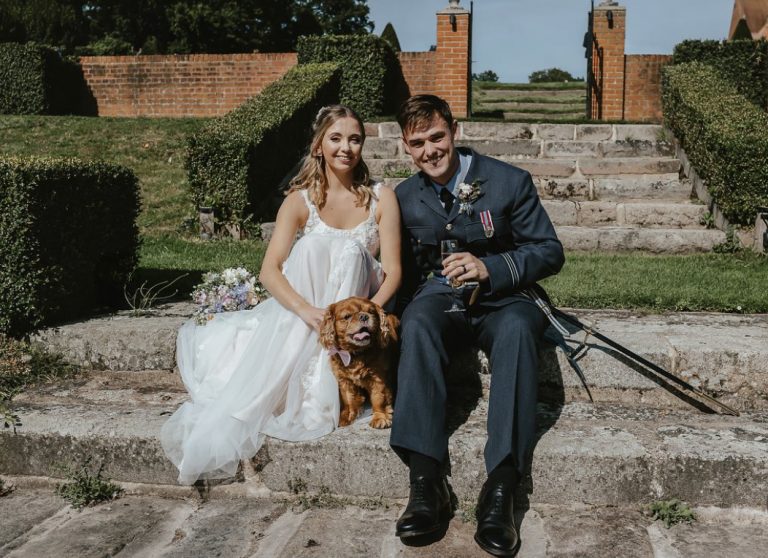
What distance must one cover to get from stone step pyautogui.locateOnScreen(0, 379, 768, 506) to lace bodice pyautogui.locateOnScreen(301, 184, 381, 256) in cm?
94

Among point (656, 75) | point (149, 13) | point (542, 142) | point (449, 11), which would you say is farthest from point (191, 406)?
point (149, 13)

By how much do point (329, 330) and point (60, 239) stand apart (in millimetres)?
2303

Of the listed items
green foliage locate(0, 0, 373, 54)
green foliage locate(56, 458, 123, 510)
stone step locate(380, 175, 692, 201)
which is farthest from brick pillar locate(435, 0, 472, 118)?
green foliage locate(0, 0, 373, 54)

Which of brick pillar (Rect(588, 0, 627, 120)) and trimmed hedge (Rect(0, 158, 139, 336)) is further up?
brick pillar (Rect(588, 0, 627, 120))

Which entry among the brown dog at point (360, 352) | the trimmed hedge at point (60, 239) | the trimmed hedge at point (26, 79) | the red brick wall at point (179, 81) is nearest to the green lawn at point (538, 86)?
the red brick wall at point (179, 81)

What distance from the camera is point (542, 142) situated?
34.7 ft

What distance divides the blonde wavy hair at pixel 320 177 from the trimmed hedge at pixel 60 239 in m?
1.62

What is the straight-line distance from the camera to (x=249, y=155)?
8.52m

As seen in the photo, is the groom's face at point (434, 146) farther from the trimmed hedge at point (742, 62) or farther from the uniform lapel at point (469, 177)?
the trimmed hedge at point (742, 62)

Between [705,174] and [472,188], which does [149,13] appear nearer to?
[705,174]

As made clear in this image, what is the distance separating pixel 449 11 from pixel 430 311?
39.4ft

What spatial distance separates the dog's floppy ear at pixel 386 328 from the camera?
321 centimetres

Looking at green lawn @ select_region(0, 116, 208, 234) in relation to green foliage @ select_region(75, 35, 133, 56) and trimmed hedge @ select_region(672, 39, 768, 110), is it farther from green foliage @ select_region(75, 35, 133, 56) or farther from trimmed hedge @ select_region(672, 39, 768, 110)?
green foliage @ select_region(75, 35, 133, 56)

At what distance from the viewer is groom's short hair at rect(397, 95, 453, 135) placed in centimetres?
349
